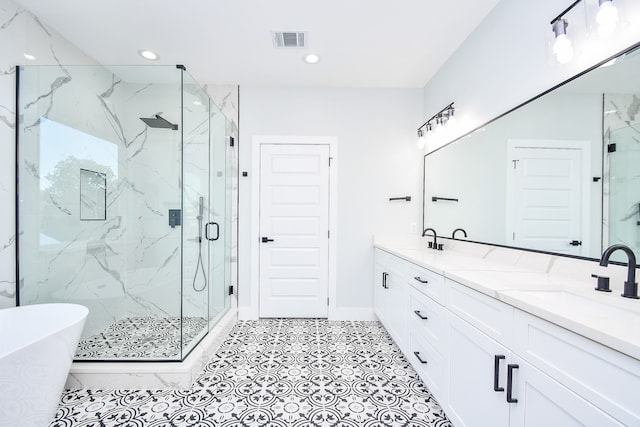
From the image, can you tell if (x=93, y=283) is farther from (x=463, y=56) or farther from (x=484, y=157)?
(x=463, y=56)

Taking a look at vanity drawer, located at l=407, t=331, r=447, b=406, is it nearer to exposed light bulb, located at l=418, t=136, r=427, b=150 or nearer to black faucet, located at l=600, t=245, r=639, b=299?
black faucet, located at l=600, t=245, r=639, b=299

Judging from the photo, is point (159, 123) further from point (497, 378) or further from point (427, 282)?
point (497, 378)

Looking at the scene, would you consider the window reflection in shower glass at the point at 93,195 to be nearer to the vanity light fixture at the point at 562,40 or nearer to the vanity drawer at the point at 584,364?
the vanity drawer at the point at 584,364

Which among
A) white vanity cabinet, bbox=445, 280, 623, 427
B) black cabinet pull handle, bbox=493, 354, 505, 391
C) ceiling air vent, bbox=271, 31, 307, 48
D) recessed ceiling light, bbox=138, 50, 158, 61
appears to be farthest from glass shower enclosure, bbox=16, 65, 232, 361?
black cabinet pull handle, bbox=493, 354, 505, 391

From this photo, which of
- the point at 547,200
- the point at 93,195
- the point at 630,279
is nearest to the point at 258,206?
the point at 93,195

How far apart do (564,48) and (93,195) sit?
135 inches

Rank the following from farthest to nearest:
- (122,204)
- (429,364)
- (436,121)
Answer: (436,121), (122,204), (429,364)

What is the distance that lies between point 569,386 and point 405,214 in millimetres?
2350

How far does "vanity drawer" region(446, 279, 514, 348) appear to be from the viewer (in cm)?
104

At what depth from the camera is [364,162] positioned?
3.07 m

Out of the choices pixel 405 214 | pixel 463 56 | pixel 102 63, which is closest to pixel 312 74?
pixel 463 56

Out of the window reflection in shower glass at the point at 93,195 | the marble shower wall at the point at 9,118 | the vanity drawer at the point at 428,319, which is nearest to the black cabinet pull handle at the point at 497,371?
the vanity drawer at the point at 428,319

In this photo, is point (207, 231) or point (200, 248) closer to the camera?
point (200, 248)

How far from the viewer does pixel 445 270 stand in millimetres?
1479
